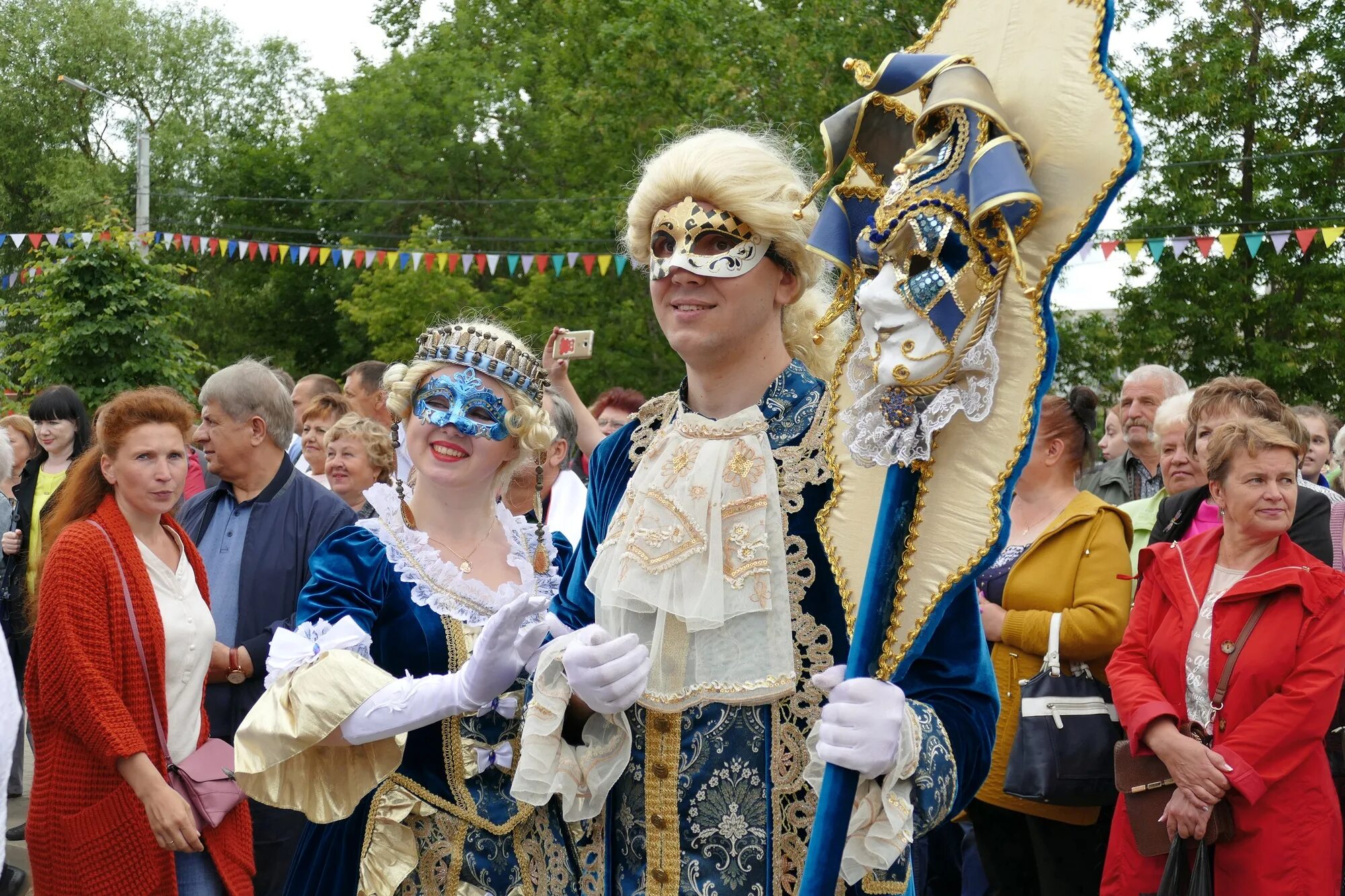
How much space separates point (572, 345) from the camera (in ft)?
13.0

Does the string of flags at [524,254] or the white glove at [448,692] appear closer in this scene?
the white glove at [448,692]

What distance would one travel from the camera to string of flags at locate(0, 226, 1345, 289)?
33.8 feet

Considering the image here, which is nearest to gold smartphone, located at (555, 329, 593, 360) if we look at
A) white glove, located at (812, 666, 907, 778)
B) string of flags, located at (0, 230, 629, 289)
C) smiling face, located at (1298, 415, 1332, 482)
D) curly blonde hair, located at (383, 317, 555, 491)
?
curly blonde hair, located at (383, 317, 555, 491)

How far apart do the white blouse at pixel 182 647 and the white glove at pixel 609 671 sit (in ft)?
6.80

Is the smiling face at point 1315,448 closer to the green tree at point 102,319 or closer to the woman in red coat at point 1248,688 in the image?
the woman in red coat at point 1248,688

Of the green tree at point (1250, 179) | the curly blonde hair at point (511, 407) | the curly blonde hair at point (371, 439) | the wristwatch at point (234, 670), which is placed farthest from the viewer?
the green tree at point (1250, 179)

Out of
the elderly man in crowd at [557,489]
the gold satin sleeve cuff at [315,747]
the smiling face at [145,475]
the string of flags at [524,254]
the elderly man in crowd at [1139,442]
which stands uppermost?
the string of flags at [524,254]

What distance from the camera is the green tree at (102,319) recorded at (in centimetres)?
1002

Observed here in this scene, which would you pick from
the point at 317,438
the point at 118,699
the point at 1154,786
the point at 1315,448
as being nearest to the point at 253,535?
the point at 118,699

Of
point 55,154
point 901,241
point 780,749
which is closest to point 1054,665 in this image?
point 780,749

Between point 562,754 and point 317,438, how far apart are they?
4223 millimetres

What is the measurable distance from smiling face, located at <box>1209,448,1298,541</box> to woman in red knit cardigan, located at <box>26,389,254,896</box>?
9.58 ft

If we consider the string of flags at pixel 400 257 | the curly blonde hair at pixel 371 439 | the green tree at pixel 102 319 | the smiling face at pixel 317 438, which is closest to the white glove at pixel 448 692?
the curly blonde hair at pixel 371 439

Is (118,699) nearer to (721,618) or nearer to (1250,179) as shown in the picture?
(721,618)
